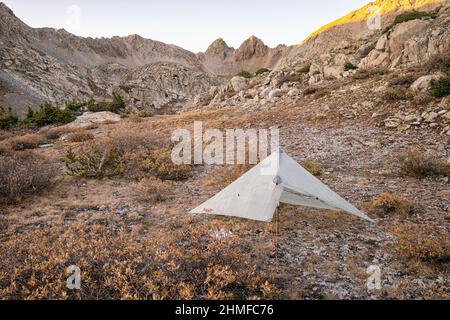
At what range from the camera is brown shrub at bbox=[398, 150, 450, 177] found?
9188 millimetres

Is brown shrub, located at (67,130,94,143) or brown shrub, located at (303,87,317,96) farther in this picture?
brown shrub, located at (303,87,317,96)

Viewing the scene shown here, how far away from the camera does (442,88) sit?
13.5 metres

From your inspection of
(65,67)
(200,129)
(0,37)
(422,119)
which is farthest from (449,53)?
(0,37)

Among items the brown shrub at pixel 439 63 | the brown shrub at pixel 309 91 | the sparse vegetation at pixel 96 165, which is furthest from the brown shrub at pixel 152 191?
the brown shrub at pixel 439 63

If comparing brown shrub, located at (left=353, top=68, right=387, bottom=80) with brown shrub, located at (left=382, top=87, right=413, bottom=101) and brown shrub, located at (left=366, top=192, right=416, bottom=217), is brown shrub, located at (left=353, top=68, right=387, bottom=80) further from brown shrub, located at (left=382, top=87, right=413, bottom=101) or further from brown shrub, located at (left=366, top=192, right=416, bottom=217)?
brown shrub, located at (left=366, top=192, right=416, bottom=217)

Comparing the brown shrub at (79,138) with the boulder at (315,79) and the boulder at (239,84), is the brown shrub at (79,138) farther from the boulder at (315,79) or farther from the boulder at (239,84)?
the boulder at (239,84)

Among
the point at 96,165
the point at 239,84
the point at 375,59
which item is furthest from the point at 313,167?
the point at 239,84

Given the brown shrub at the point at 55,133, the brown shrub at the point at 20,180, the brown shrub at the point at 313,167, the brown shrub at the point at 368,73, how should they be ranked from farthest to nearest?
the brown shrub at the point at 368,73 → the brown shrub at the point at 55,133 → the brown shrub at the point at 313,167 → the brown shrub at the point at 20,180

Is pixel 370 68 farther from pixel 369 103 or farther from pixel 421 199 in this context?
pixel 421 199

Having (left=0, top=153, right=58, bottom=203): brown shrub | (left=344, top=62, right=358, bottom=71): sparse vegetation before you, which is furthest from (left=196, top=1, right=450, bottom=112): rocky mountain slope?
(left=0, top=153, right=58, bottom=203): brown shrub

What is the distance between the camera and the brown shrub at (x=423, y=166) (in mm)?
9188

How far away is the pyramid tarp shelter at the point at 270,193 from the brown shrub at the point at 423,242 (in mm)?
896

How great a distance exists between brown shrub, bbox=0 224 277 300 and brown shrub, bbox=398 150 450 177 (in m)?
6.45
